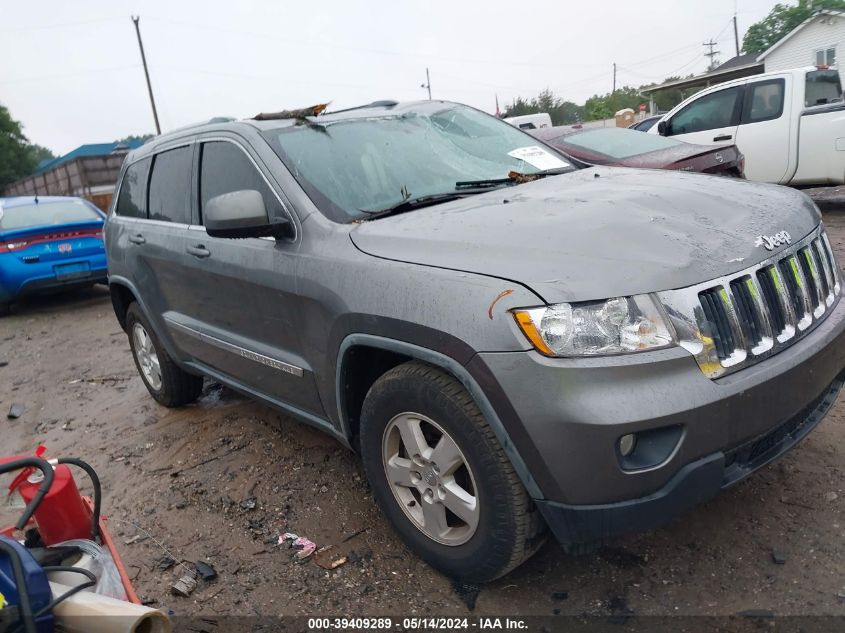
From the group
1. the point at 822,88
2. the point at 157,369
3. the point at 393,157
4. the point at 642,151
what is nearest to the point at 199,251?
the point at 393,157

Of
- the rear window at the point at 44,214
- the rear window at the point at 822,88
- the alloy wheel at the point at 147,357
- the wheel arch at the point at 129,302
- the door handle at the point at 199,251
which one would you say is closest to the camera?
the door handle at the point at 199,251

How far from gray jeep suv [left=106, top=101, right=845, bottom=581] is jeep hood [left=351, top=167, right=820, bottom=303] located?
10mm

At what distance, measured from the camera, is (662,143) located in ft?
22.9

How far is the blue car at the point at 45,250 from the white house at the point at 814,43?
2694 cm

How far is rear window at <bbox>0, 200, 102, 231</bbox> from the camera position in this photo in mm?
8594

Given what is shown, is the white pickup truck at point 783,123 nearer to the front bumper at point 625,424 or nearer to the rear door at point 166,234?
the rear door at point 166,234

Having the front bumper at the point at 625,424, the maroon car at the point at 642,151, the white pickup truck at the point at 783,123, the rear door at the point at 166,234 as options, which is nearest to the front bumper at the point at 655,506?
the front bumper at the point at 625,424

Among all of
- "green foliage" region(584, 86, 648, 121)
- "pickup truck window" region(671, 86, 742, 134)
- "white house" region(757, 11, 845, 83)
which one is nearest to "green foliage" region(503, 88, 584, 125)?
"green foliage" region(584, 86, 648, 121)

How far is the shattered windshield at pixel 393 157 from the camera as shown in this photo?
2.94 meters

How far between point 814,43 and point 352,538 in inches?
1218

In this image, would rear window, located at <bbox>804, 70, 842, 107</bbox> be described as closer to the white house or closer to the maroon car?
the maroon car

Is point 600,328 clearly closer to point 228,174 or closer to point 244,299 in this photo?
point 244,299

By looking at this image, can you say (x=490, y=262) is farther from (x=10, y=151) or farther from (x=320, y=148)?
(x=10, y=151)

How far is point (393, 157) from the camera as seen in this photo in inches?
126
